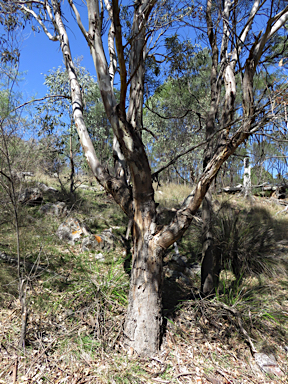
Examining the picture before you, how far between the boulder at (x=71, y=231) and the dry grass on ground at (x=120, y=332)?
87 cm

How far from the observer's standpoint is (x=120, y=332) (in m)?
2.90

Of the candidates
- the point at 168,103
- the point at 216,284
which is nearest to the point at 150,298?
the point at 216,284

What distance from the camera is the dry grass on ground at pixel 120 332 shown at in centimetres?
246

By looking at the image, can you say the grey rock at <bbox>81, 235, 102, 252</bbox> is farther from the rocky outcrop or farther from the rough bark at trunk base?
the rough bark at trunk base

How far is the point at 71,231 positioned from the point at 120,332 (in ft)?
9.81

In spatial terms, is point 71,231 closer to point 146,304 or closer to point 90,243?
point 90,243

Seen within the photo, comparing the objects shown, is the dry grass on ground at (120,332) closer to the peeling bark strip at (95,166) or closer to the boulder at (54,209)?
the peeling bark strip at (95,166)

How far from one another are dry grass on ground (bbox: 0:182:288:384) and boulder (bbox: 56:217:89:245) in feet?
2.86

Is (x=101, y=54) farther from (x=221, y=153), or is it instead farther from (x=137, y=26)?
(x=221, y=153)

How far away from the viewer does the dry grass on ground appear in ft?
8.08

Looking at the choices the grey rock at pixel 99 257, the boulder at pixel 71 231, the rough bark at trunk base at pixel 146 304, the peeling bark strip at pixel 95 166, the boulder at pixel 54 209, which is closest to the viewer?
the rough bark at trunk base at pixel 146 304

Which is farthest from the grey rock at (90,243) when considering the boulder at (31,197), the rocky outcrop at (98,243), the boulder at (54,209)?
the boulder at (31,197)

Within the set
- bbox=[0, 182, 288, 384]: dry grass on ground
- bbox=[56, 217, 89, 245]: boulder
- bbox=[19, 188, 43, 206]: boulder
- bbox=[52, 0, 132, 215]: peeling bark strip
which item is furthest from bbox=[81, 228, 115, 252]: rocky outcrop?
bbox=[52, 0, 132, 215]: peeling bark strip

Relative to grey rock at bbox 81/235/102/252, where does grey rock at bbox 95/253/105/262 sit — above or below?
below
